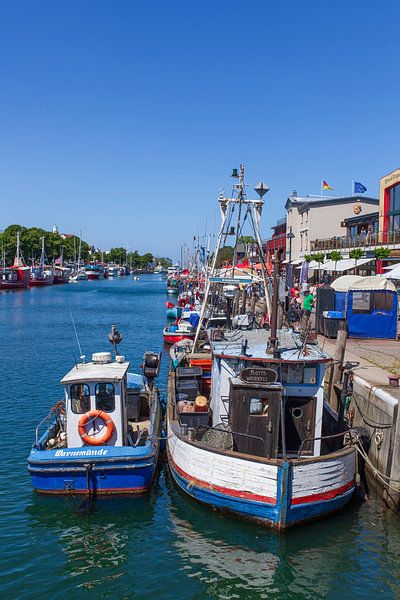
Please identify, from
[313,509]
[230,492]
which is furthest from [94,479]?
[313,509]

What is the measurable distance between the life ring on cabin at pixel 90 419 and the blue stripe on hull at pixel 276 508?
2619 millimetres

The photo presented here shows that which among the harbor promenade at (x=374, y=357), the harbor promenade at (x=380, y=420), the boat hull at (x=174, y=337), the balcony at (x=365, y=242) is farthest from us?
the balcony at (x=365, y=242)

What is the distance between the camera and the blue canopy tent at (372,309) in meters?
26.8

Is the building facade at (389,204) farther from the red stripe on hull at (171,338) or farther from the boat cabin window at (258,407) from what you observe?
the boat cabin window at (258,407)

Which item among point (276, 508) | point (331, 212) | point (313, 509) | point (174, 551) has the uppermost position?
point (331, 212)

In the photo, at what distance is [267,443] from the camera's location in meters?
12.2

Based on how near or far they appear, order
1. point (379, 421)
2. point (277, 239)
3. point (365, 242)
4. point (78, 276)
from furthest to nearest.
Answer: point (78, 276) → point (277, 239) → point (365, 242) → point (379, 421)

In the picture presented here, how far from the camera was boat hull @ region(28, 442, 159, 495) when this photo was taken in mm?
13062

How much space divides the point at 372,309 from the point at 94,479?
58.7 ft

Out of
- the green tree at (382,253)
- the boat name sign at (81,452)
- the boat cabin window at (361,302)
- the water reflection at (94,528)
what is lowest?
the water reflection at (94,528)

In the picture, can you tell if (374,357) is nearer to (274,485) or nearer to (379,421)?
(379,421)

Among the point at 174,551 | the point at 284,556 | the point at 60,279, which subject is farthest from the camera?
the point at 60,279

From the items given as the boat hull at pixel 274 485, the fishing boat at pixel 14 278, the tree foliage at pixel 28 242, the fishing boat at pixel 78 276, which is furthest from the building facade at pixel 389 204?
the fishing boat at pixel 78 276

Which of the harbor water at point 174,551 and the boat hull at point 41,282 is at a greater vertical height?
the boat hull at point 41,282
